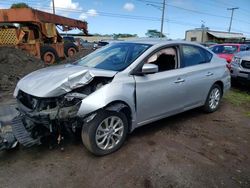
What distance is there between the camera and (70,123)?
130 inches

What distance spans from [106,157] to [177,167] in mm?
1033

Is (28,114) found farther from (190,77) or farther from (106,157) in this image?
(190,77)

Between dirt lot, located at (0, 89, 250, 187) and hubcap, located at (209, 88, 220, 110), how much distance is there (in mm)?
1015

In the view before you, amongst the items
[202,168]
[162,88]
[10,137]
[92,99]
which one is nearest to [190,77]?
[162,88]

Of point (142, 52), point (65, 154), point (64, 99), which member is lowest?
point (65, 154)

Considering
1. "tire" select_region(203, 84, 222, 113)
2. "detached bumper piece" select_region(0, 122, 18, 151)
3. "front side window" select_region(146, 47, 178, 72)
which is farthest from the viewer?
"tire" select_region(203, 84, 222, 113)

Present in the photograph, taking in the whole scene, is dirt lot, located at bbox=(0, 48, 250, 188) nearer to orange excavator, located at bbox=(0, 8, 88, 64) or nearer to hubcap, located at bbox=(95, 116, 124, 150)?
hubcap, located at bbox=(95, 116, 124, 150)

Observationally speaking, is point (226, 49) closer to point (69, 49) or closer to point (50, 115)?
point (69, 49)

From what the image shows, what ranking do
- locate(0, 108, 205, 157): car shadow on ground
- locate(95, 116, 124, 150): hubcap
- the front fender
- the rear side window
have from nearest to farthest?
the front fender
locate(95, 116, 124, 150): hubcap
locate(0, 108, 205, 157): car shadow on ground
the rear side window

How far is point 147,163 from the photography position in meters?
3.39

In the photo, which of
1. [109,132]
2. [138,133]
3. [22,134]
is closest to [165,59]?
[138,133]

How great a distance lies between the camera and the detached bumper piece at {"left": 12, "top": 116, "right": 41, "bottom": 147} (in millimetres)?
3282

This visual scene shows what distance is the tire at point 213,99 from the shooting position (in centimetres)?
533

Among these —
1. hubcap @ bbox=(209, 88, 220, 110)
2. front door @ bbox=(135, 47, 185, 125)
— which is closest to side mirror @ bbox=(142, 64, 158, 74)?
front door @ bbox=(135, 47, 185, 125)
